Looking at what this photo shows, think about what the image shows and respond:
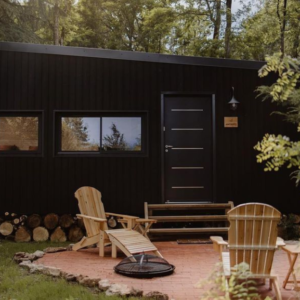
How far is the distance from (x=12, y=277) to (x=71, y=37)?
56.6 feet

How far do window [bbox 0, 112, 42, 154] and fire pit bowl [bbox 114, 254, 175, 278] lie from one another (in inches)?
130

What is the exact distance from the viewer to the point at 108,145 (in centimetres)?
776

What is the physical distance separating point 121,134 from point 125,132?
0.26 feet

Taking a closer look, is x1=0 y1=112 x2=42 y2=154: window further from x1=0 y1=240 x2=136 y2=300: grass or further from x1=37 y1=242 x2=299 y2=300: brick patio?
x1=0 y1=240 x2=136 y2=300: grass

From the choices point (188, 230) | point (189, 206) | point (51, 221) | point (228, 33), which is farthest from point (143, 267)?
point (228, 33)

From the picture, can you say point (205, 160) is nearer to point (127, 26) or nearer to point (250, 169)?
point (250, 169)

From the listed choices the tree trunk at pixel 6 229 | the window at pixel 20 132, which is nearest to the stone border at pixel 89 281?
the tree trunk at pixel 6 229

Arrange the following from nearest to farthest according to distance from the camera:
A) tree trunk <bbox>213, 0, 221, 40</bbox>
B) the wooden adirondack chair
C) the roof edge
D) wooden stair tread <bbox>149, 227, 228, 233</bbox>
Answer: the wooden adirondack chair → wooden stair tread <bbox>149, 227, 228, 233</bbox> → the roof edge → tree trunk <bbox>213, 0, 221, 40</bbox>

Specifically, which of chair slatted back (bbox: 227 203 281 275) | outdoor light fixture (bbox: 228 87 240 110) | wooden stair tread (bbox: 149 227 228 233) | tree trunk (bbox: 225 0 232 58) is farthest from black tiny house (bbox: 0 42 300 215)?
tree trunk (bbox: 225 0 232 58)

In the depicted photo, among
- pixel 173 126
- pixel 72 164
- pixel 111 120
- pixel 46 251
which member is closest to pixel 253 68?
pixel 173 126

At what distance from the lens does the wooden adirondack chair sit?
3.93 meters

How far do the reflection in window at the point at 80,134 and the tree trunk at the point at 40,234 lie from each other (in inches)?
56.5

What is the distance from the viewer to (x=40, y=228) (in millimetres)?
7629

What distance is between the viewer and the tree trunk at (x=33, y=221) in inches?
→ 300
